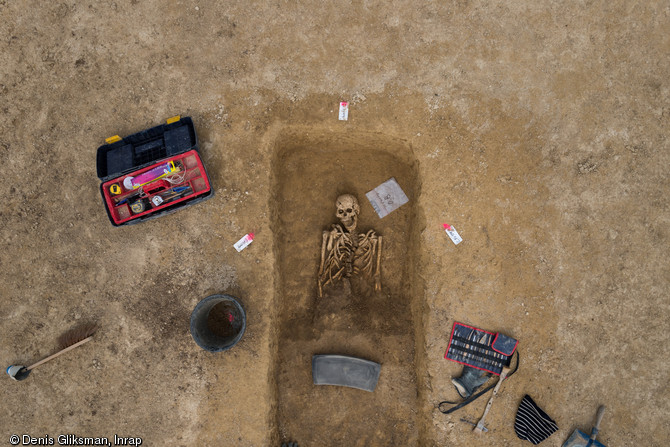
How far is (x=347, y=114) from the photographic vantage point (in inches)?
175

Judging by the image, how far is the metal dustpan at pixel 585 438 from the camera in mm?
4312

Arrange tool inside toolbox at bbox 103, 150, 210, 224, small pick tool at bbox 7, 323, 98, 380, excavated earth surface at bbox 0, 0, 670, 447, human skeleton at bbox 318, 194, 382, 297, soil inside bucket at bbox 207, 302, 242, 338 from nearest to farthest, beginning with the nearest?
tool inside toolbox at bbox 103, 150, 210, 224 → small pick tool at bbox 7, 323, 98, 380 → excavated earth surface at bbox 0, 0, 670, 447 → soil inside bucket at bbox 207, 302, 242, 338 → human skeleton at bbox 318, 194, 382, 297

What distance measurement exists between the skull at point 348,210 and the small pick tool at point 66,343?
355 centimetres

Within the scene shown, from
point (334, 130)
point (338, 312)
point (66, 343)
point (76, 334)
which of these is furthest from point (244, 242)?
point (66, 343)

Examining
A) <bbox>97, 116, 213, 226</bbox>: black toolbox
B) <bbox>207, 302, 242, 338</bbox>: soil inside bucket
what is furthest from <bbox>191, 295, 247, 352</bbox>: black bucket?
<bbox>97, 116, 213, 226</bbox>: black toolbox

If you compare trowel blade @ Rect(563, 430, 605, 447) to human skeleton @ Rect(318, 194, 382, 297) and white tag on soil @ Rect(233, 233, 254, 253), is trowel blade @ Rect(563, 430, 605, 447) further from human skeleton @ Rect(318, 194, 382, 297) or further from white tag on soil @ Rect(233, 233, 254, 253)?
white tag on soil @ Rect(233, 233, 254, 253)

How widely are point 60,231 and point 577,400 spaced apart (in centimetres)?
712

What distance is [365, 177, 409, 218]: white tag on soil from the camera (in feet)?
16.0

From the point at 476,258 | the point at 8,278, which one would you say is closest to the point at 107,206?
the point at 8,278

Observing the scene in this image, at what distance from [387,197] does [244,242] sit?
6.87 ft

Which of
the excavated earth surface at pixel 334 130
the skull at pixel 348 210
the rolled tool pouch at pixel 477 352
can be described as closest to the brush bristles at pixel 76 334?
the excavated earth surface at pixel 334 130

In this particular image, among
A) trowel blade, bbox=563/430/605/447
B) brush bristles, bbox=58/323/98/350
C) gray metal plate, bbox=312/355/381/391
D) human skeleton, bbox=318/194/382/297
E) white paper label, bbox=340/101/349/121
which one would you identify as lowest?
trowel blade, bbox=563/430/605/447

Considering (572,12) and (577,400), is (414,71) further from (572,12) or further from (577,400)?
(577,400)

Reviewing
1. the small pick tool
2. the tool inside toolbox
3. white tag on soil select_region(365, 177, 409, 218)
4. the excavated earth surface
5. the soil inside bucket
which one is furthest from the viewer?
white tag on soil select_region(365, 177, 409, 218)
